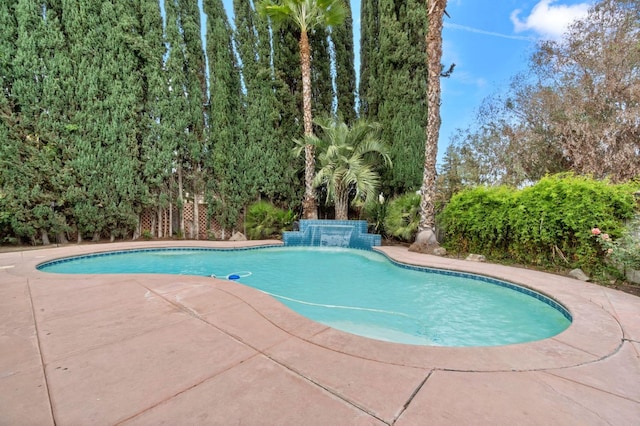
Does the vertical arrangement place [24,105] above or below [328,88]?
below

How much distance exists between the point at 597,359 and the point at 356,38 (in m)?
13.9

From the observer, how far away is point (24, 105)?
7.32 metres

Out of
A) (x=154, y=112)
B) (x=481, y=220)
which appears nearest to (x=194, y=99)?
(x=154, y=112)

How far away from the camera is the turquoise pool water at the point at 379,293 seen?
304 centimetres

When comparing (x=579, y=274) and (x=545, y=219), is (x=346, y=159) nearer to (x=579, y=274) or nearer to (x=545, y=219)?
(x=545, y=219)

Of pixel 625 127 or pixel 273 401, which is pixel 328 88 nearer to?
pixel 625 127

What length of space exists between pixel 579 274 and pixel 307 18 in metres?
9.62

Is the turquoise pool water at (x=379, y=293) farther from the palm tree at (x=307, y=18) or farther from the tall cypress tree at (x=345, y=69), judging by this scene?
the tall cypress tree at (x=345, y=69)

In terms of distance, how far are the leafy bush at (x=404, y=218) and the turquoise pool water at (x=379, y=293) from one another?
4.09 ft

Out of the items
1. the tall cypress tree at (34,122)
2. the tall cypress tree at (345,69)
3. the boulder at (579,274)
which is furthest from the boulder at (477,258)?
the tall cypress tree at (34,122)

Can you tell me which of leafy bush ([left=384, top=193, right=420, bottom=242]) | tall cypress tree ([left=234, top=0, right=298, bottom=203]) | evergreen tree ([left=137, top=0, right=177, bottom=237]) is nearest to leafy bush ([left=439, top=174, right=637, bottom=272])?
leafy bush ([left=384, top=193, right=420, bottom=242])

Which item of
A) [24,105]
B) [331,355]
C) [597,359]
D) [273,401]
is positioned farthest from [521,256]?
[24,105]

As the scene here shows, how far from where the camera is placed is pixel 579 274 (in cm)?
448

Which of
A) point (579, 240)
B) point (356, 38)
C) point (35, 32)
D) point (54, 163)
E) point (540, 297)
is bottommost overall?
point (540, 297)
